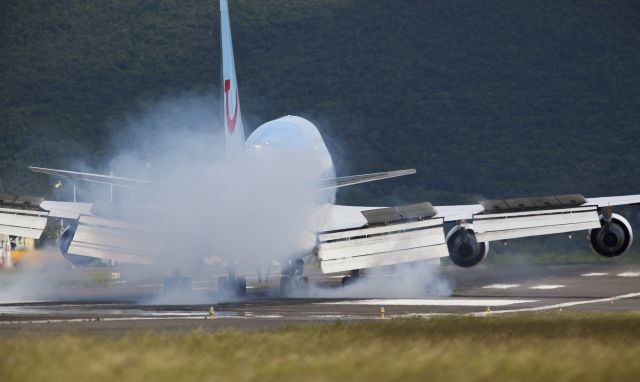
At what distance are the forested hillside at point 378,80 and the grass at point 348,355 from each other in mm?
103783

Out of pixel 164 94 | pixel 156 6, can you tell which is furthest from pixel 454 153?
pixel 156 6

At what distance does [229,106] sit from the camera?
49781 mm

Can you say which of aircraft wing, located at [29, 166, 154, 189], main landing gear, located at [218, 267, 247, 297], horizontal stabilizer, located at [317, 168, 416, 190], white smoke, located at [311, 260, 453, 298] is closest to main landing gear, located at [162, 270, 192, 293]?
main landing gear, located at [218, 267, 247, 297]

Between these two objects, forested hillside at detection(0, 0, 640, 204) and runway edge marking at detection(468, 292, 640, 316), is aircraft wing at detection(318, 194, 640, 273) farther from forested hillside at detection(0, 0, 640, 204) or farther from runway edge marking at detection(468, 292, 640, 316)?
forested hillside at detection(0, 0, 640, 204)

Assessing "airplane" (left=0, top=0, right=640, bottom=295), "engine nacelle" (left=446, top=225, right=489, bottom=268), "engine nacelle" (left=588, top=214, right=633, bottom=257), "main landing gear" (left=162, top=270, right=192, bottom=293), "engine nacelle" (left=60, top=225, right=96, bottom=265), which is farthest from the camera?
"engine nacelle" (left=446, top=225, right=489, bottom=268)

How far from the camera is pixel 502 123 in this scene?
→ 511ft

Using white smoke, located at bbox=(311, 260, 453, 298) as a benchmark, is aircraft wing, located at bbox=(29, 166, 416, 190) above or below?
above

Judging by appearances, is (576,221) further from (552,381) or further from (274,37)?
(274,37)

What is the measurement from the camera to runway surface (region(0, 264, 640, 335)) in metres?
35.4

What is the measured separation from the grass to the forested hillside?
103783 mm

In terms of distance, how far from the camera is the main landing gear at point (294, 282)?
2077 inches

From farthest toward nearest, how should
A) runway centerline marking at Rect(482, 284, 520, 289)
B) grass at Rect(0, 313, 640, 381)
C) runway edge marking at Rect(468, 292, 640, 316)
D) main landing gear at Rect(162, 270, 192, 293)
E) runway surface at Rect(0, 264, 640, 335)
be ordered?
runway centerline marking at Rect(482, 284, 520, 289), main landing gear at Rect(162, 270, 192, 293), runway edge marking at Rect(468, 292, 640, 316), runway surface at Rect(0, 264, 640, 335), grass at Rect(0, 313, 640, 381)

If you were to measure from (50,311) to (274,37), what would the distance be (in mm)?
141805

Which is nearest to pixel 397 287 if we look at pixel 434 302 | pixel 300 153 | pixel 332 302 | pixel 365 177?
→ pixel 300 153
